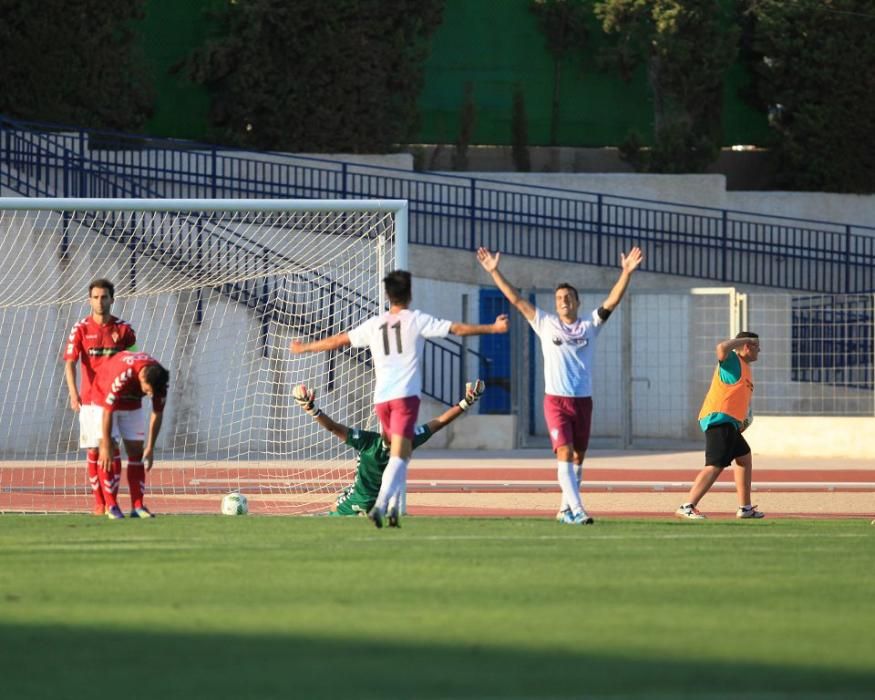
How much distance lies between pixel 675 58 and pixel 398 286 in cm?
2517

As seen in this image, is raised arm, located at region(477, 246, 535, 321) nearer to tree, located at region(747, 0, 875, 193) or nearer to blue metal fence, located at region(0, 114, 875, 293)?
blue metal fence, located at region(0, 114, 875, 293)

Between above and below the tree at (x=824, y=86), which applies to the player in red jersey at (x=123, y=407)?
below

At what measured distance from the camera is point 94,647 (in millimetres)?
7270

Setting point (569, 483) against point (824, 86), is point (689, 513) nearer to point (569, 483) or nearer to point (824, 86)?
point (569, 483)

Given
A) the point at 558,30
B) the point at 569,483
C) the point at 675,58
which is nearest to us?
the point at 569,483

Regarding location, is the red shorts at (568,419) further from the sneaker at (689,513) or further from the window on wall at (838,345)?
the window on wall at (838,345)

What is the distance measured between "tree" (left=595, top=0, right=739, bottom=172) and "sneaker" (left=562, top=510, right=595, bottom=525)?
77.8ft

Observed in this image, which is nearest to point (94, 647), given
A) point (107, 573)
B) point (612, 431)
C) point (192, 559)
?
point (107, 573)

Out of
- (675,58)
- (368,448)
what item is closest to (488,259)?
(368,448)

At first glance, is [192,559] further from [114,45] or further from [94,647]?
[114,45]

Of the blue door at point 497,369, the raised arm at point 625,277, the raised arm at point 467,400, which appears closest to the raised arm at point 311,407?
the raised arm at point 467,400

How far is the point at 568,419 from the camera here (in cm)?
1258

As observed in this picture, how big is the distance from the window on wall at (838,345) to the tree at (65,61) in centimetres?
1464

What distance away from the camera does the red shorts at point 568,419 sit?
12.5 m
